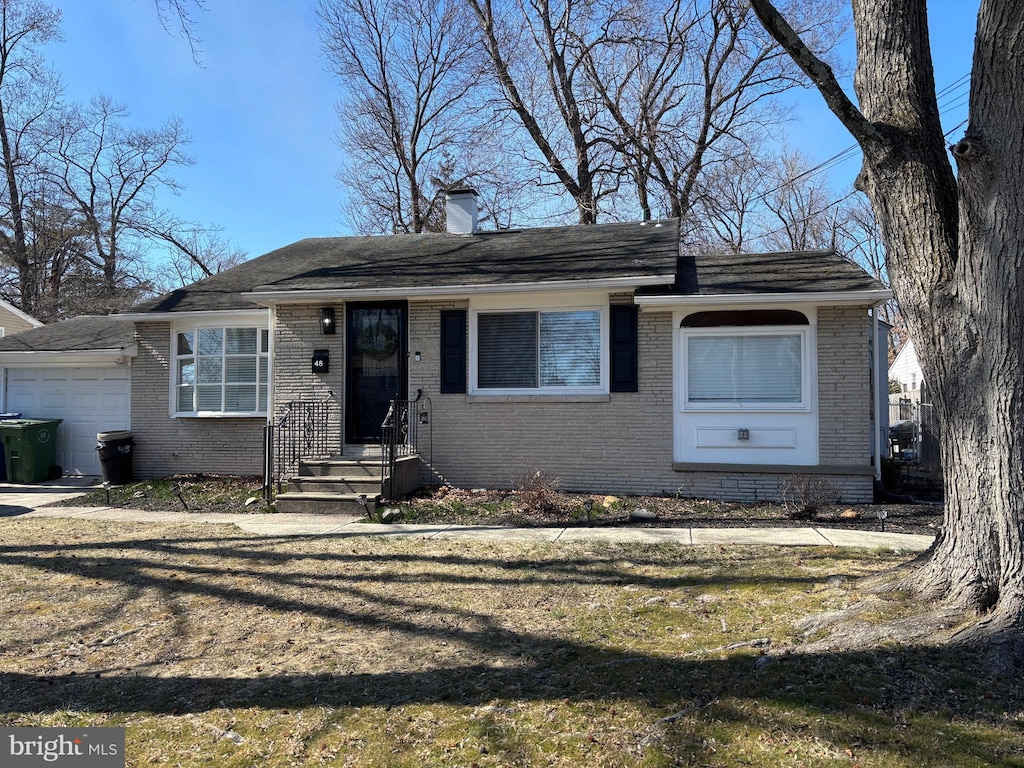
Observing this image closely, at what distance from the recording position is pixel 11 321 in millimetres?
20188

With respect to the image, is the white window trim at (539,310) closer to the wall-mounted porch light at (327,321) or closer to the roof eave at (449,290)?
the roof eave at (449,290)

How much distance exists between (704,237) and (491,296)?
54.0ft

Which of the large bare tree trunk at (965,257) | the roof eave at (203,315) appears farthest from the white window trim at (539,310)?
the large bare tree trunk at (965,257)

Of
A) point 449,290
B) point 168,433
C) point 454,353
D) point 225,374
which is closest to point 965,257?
point 449,290

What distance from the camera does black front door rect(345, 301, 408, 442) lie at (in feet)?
36.7

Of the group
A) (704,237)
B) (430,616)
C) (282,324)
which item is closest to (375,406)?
(282,324)

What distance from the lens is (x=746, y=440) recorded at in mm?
9844

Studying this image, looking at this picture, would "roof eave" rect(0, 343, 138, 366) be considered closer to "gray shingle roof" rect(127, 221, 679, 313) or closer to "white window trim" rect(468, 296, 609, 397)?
"gray shingle roof" rect(127, 221, 679, 313)

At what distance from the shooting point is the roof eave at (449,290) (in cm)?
984

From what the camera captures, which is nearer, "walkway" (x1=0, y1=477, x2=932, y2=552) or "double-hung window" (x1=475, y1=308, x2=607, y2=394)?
"walkway" (x1=0, y1=477, x2=932, y2=552)

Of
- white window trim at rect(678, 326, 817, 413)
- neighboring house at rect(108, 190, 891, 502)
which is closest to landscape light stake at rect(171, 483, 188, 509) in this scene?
neighboring house at rect(108, 190, 891, 502)

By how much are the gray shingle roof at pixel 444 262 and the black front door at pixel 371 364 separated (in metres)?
0.53

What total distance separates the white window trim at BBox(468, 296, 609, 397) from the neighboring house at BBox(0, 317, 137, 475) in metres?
6.62

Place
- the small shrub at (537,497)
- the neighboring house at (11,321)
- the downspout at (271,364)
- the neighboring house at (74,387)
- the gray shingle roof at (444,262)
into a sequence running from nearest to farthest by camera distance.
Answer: the small shrub at (537,497) → the gray shingle roof at (444,262) → the downspout at (271,364) → the neighboring house at (74,387) → the neighboring house at (11,321)
